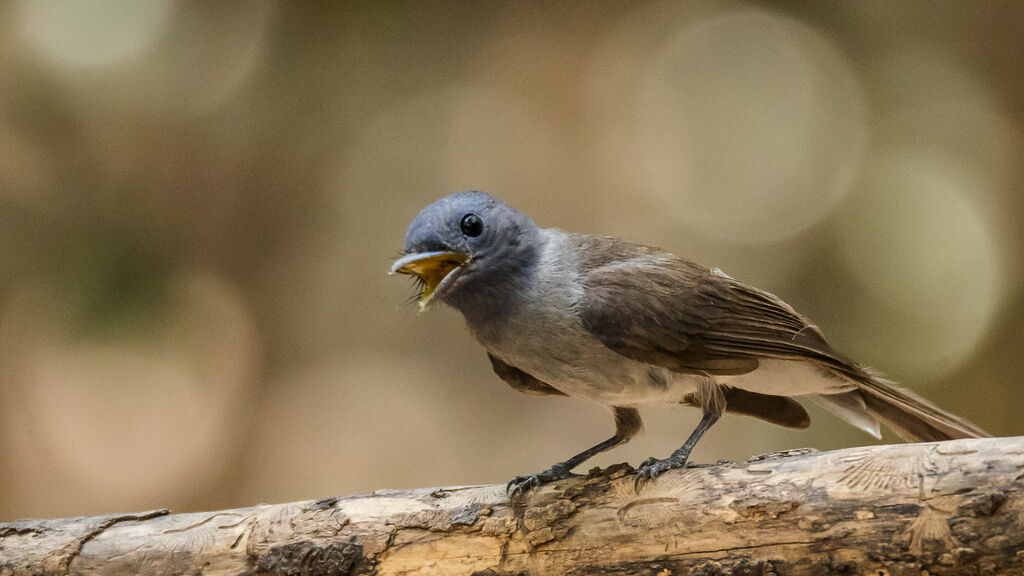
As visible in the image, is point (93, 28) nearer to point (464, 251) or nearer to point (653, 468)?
point (464, 251)

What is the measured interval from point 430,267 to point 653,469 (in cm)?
104

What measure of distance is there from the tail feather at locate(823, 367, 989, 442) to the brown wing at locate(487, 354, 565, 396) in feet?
3.79

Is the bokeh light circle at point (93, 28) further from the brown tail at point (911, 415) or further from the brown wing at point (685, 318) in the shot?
the brown tail at point (911, 415)

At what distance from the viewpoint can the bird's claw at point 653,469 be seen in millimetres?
2725

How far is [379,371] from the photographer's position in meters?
→ 5.26

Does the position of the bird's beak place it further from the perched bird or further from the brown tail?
the brown tail

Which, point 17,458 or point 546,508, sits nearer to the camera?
point 546,508

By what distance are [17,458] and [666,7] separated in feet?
15.7

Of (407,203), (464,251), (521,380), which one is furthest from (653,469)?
(407,203)

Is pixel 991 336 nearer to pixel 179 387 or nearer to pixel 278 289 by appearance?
pixel 278 289

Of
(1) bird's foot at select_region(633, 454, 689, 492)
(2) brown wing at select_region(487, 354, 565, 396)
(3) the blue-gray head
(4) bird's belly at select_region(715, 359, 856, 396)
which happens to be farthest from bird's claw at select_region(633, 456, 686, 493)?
(3) the blue-gray head

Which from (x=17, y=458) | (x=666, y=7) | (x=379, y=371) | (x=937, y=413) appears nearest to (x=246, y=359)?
(x=379, y=371)

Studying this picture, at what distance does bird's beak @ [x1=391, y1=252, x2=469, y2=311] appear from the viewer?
2.83 m

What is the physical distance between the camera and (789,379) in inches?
126
